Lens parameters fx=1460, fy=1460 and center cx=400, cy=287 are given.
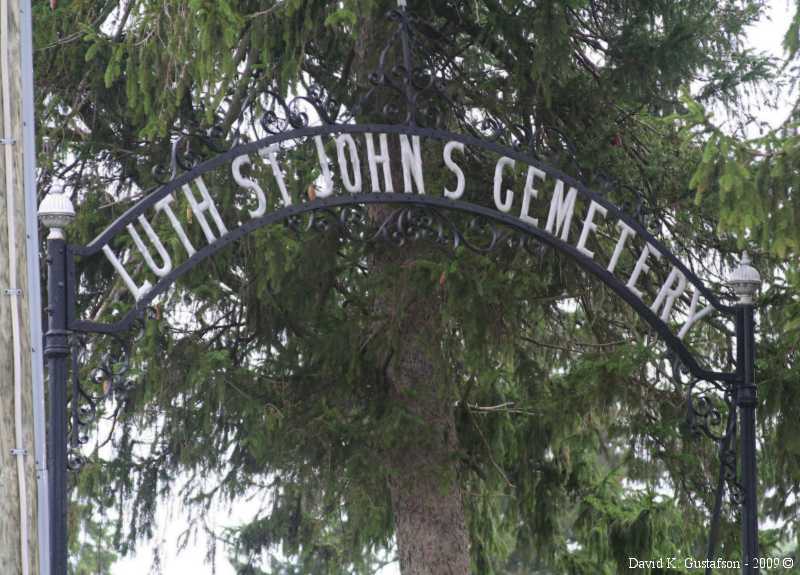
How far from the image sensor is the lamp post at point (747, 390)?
781cm

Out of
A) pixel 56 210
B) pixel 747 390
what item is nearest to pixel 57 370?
pixel 56 210

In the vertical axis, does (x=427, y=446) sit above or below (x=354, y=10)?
below

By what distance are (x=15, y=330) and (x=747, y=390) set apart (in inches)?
159

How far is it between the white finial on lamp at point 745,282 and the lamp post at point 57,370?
11.7ft

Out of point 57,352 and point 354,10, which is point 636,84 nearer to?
point 354,10

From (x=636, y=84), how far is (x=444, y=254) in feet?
6.00

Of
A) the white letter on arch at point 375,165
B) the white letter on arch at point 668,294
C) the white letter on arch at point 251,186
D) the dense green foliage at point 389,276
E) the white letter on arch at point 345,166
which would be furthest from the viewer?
the dense green foliage at point 389,276

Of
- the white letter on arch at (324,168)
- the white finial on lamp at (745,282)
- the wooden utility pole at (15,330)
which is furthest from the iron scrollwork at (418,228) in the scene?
the wooden utility pole at (15,330)

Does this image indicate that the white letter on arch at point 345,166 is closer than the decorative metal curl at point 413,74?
Yes

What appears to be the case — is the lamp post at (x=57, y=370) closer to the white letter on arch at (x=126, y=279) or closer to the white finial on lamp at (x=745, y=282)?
the white letter on arch at (x=126, y=279)

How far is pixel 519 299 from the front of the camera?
9680 mm

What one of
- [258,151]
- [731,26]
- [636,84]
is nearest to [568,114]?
[636,84]

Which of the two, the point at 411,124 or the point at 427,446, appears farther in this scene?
the point at 427,446

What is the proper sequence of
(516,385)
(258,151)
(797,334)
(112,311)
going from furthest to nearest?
1. (516,385)
2. (112,311)
3. (797,334)
4. (258,151)
